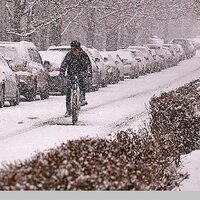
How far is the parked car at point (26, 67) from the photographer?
71.7 feet

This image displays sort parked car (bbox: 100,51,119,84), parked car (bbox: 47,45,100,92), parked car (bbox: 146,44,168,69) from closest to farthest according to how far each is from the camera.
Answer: parked car (bbox: 47,45,100,92), parked car (bbox: 100,51,119,84), parked car (bbox: 146,44,168,69)

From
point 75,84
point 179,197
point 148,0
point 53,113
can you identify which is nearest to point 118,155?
point 179,197

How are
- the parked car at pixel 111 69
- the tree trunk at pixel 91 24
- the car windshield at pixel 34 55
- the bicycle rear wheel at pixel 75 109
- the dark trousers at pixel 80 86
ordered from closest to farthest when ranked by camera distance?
the bicycle rear wheel at pixel 75 109 → the dark trousers at pixel 80 86 → the car windshield at pixel 34 55 → the parked car at pixel 111 69 → the tree trunk at pixel 91 24

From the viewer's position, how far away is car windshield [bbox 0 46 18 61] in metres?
22.0

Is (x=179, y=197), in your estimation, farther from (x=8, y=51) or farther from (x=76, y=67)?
(x=8, y=51)

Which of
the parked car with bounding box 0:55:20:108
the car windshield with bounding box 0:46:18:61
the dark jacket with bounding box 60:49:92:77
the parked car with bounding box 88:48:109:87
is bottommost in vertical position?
the parked car with bounding box 88:48:109:87

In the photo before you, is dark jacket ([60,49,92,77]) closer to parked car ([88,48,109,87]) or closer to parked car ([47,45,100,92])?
parked car ([47,45,100,92])

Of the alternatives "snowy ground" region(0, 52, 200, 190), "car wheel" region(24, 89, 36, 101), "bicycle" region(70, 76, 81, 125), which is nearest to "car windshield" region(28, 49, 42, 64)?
"car wheel" region(24, 89, 36, 101)

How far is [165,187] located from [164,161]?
0.93 m

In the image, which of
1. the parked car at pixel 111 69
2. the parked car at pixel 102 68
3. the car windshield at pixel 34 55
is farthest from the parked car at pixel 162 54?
the car windshield at pixel 34 55

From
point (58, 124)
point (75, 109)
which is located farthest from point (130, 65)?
point (58, 124)

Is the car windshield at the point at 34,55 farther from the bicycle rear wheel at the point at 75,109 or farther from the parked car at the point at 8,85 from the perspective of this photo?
the bicycle rear wheel at the point at 75,109

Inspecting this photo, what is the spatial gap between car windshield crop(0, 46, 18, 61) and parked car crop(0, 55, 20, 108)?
64.2 inches

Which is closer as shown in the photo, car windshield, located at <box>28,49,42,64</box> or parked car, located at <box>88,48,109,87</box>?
car windshield, located at <box>28,49,42,64</box>
